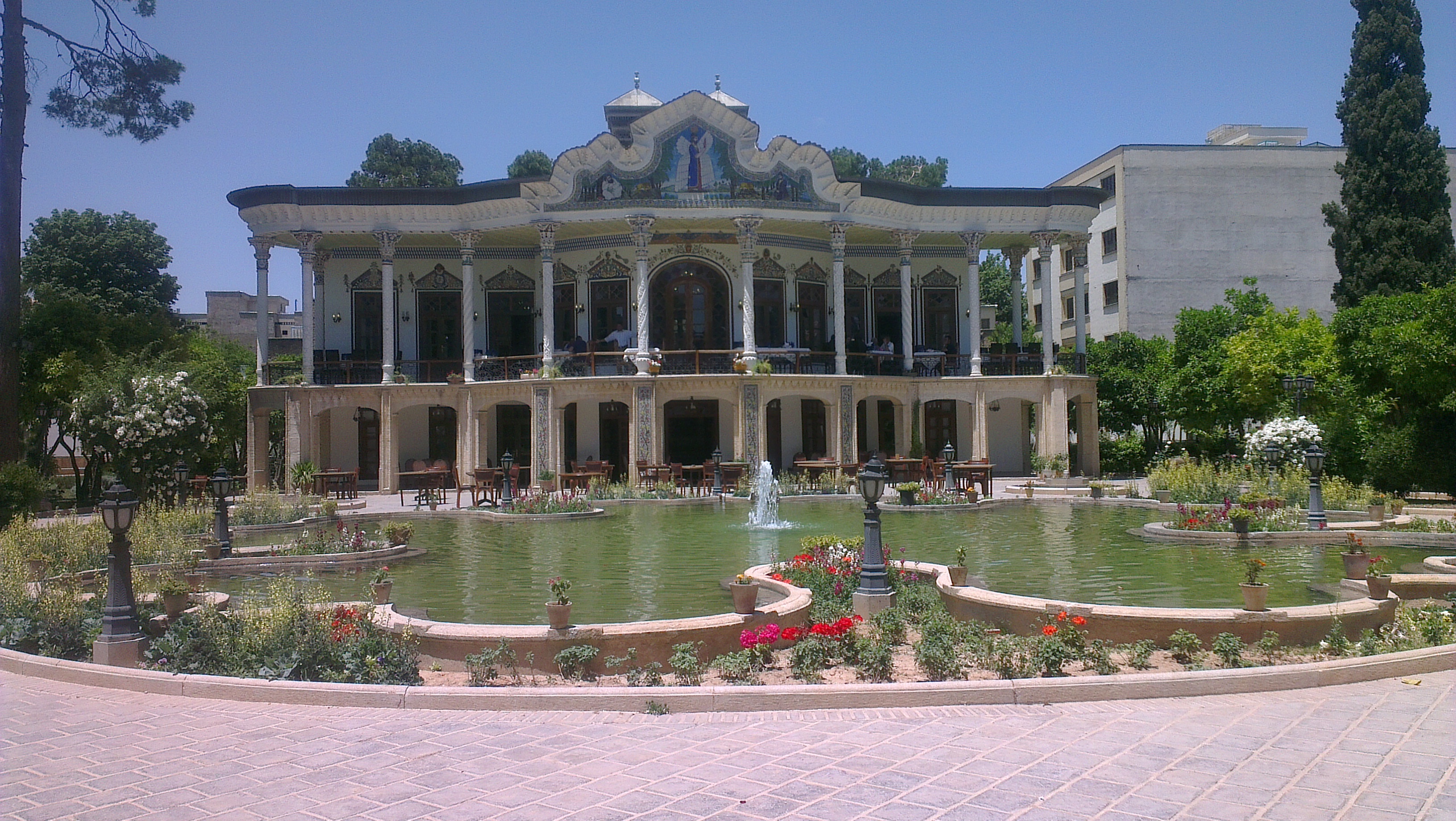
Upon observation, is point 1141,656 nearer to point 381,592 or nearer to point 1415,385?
point 381,592

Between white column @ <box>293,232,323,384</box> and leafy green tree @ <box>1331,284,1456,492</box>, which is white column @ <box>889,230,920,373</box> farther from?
white column @ <box>293,232,323,384</box>

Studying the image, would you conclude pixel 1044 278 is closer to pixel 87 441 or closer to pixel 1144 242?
pixel 1144 242

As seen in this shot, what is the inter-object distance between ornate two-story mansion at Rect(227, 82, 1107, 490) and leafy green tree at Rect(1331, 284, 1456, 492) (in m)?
8.64

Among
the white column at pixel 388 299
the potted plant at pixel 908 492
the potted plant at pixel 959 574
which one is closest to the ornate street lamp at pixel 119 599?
the potted plant at pixel 959 574

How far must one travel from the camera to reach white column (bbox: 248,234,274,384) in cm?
2986

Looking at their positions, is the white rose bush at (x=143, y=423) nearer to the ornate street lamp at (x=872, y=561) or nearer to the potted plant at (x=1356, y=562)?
the ornate street lamp at (x=872, y=561)

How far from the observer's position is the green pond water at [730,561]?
11094 millimetres

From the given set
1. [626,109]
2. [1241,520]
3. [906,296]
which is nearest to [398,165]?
[626,109]

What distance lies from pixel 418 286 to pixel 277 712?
2687 centimetres

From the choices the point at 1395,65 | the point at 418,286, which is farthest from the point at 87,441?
the point at 1395,65

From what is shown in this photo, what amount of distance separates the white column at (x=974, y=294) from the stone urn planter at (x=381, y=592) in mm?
23236

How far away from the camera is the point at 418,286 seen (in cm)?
3253

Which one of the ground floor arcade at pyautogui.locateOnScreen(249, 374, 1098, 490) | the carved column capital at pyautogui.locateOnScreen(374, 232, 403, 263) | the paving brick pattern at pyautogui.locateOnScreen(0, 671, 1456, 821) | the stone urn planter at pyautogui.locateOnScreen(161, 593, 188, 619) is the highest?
the carved column capital at pyautogui.locateOnScreen(374, 232, 403, 263)

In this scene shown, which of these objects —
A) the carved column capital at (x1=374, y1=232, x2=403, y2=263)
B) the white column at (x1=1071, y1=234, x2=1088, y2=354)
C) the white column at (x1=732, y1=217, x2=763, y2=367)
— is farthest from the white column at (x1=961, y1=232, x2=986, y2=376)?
the carved column capital at (x1=374, y1=232, x2=403, y2=263)
